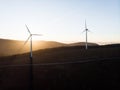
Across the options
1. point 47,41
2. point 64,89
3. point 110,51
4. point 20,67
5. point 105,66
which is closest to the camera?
point 64,89

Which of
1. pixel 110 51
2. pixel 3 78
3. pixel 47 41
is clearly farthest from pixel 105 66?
pixel 47 41

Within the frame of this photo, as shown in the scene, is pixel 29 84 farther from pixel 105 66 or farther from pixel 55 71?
pixel 105 66

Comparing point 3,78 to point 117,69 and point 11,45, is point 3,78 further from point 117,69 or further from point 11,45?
point 11,45

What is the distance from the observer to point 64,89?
33938 millimetres

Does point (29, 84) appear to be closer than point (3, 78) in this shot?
Yes

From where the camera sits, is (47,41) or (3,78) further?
(47,41)

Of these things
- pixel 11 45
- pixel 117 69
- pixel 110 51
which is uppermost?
pixel 11 45

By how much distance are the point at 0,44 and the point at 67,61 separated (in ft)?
311

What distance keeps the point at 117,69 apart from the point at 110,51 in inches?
516

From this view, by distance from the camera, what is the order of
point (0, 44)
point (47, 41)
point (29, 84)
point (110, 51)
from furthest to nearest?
point (47, 41), point (0, 44), point (110, 51), point (29, 84)

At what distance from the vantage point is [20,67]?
1729 inches

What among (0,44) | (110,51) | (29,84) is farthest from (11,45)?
(29,84)

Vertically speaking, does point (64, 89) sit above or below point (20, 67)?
below

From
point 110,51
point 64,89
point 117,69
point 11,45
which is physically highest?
point 11,45
